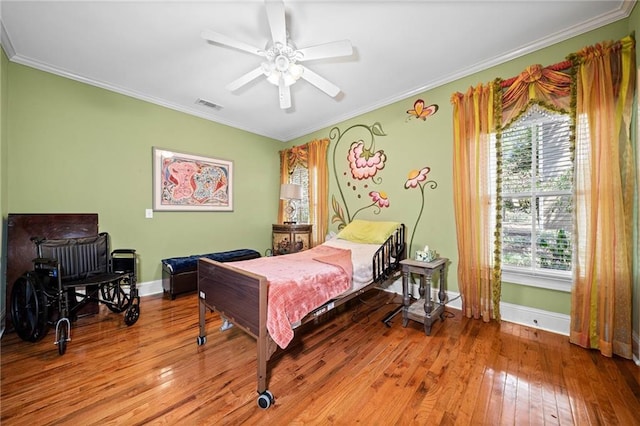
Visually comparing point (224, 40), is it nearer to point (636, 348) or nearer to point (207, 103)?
point (207, 103)

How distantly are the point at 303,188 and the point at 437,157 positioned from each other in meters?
2.36

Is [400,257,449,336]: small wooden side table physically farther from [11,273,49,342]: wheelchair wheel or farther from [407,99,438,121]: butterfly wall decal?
[11,273,49,342]: wheelchair wheel

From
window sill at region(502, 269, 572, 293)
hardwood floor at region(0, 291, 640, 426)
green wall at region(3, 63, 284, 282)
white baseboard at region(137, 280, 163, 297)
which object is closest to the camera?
hardwood floor at region(0, 291, 640, 426)

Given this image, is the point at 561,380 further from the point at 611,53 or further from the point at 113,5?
the point at 113,5

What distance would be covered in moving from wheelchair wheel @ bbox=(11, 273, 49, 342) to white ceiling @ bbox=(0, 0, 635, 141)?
215 centimetres

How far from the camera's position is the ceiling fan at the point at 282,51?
67.8 inches

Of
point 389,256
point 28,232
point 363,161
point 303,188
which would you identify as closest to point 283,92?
point 363,161

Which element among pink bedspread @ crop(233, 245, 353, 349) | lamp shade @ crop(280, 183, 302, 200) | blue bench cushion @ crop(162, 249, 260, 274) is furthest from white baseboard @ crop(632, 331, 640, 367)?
blue bench cushion @ crop(162, 249, 260, 274)

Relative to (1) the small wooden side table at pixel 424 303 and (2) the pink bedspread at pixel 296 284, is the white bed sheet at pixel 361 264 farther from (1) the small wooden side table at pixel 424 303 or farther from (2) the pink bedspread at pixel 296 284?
(1) the small wooden side table at pixel 424 303

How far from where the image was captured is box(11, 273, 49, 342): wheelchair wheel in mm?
1927

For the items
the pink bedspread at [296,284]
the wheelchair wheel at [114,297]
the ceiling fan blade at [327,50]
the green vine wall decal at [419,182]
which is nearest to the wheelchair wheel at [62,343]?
the wheelchair wheel at [114,297]

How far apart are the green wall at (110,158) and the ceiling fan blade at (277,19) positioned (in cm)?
237

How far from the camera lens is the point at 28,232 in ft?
7.72

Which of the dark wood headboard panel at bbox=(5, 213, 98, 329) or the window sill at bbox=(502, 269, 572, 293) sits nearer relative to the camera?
Result: the window sill at bbox=(502, 269, 572, 293)
